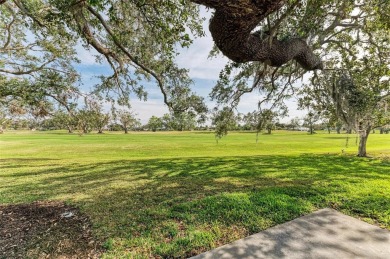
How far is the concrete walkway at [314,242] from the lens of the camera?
255 centimetres

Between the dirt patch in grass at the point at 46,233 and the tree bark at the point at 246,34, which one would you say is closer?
the tree bark at the point at 246,34

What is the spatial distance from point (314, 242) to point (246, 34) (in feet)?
9.33

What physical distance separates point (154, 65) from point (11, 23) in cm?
752

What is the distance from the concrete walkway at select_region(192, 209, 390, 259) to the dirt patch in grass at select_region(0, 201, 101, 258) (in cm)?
157

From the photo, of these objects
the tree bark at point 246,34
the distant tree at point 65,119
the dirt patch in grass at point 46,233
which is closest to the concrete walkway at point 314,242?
the dirt patch in grass at point 46,233

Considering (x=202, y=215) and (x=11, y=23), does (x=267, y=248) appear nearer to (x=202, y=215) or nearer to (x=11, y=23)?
(x=202, y=215)

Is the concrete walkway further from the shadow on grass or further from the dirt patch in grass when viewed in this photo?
the dirt patch in grass

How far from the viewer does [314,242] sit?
9.26ft

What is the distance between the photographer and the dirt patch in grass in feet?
8.71

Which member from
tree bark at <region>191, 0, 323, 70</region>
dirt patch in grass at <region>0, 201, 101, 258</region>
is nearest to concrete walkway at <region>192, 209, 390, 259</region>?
dirt patch in grass at <region>0, 201, 101, 258</region>

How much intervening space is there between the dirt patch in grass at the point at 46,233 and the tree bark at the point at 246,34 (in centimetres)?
310

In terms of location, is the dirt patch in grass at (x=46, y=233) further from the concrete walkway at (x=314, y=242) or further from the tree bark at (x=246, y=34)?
the tree bark at (x=246, y=34)

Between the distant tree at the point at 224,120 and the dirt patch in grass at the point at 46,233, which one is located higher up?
the distant tree at the point at 224,120

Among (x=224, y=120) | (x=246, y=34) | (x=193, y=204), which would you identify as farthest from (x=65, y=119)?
(x=246, y=34)
